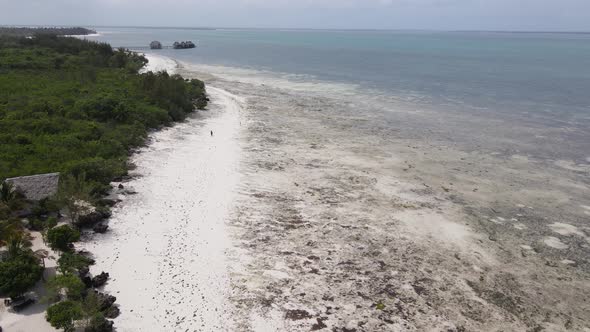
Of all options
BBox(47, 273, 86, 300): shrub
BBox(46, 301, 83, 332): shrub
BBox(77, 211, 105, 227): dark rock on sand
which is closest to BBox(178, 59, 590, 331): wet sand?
BBox(46, 301, 83, 332): shrub

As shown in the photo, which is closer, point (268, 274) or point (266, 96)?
point (268, 274)

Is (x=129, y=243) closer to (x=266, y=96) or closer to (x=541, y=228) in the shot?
(x=541, y=228)

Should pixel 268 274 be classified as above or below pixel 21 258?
below

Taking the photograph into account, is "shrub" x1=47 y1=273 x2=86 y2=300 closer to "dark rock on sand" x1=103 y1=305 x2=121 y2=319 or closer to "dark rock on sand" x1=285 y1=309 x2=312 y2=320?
"dark rock on sand" x1=103 y1=305 x2=121 y2=319

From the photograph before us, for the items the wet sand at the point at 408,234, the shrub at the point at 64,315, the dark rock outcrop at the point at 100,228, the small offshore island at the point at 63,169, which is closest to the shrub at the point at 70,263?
the small offshore island at the point at 63,169

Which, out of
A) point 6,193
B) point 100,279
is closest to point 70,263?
point 100,279

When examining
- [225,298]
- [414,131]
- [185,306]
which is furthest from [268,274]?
[414,131]

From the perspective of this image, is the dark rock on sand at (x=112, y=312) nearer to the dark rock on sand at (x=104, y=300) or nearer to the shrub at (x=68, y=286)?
the dark rock on sand at (x=104, y=300)

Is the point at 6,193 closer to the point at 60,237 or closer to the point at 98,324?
the point at 60,237

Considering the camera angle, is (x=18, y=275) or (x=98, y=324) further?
(x=18, y=275)
